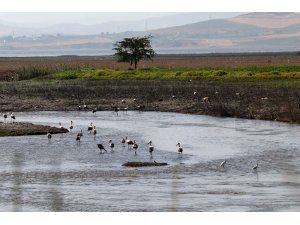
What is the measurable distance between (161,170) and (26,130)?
14133 mm

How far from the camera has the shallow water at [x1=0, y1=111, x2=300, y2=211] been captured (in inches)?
1023

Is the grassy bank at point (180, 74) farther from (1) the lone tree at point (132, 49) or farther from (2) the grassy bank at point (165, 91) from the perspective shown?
(1) the lone tree at point (132, 49)

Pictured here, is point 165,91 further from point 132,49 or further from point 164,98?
point 132,49

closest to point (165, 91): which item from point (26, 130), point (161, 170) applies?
point (26, 130)

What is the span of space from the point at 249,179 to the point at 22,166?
Result: 9.96m

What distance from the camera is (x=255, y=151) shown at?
37281 millimetres

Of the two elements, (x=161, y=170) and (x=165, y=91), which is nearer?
(x=161, y=170)

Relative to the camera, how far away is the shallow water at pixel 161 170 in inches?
1023

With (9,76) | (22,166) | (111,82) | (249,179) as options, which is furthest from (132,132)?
(9,76)

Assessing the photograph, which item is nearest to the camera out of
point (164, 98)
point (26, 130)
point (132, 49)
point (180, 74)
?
point (26, 130)

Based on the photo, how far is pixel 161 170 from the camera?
32.4 m

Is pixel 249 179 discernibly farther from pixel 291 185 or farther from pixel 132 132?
pixel 132 132

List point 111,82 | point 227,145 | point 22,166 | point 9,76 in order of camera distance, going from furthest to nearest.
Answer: point 9,76, point 111,82, point 227,145, point 22,166

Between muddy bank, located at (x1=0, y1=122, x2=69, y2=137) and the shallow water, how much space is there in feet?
3.02
